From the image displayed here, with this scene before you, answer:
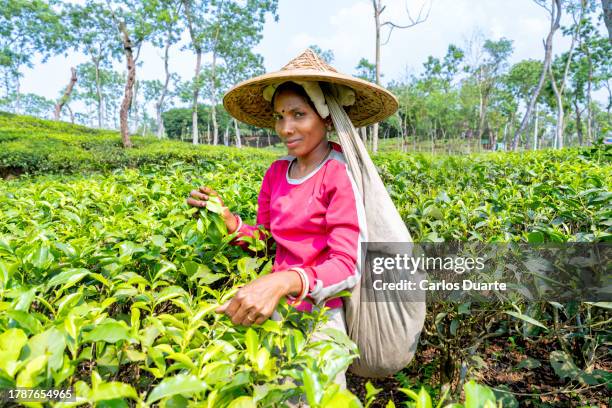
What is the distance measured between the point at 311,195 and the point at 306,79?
44 centimetres

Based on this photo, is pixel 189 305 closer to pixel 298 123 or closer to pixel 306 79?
pixel 298 123

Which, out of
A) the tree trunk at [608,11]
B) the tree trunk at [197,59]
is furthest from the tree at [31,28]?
the tree trunk at [608,11]

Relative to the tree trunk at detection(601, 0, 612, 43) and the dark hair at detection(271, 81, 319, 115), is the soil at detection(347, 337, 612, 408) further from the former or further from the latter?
the tree trunk at detection(601, 0, 612, 43)

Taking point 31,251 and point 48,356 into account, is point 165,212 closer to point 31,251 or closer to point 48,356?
point 31,251

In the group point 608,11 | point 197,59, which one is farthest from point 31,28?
point 608,11

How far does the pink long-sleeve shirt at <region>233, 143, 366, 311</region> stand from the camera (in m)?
1.18

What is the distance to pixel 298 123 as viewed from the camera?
146cm

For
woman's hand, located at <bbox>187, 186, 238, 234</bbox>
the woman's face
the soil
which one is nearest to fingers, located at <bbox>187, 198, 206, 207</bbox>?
woman's hand, located at <bbox>187, 186, 238, 234</bbox>

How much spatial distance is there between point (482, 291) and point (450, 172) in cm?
161

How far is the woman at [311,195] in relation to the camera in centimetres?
118

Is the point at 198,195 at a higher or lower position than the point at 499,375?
higher

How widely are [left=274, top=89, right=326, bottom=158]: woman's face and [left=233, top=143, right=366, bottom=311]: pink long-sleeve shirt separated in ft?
0.33

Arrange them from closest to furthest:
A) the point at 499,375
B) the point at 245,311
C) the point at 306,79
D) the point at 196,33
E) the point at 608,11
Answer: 1. the point at 245,311
2. the point at 306,79
3. the point at 499,375
4. the point at 608,11
5. the point at 196,33

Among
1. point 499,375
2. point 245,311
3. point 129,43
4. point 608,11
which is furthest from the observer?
point 129,43
